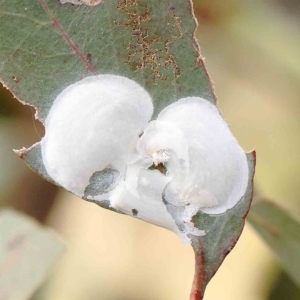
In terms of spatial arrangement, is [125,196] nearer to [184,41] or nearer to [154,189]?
[154,189]

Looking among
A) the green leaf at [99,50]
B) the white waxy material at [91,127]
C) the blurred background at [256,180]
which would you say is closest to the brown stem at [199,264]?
the green leaf at [99,50]

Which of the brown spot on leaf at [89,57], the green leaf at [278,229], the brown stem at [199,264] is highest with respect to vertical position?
the brown spot on leaf at [89,57]

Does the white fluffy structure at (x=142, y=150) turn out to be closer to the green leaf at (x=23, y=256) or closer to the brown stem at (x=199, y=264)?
the brown stem at (x=199, y=264)

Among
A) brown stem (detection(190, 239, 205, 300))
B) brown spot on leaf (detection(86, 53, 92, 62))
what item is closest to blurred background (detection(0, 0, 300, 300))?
brown stem (detection(190, 239, 205, 300))

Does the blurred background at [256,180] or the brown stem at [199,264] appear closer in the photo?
the brown stem at [199,264]

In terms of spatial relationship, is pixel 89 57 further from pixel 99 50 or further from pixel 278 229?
pixel 278 229

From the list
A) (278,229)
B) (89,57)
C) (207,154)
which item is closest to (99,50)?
(89,57)

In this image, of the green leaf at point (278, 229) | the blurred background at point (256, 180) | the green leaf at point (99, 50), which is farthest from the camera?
the blurred background at point (256, 180)
